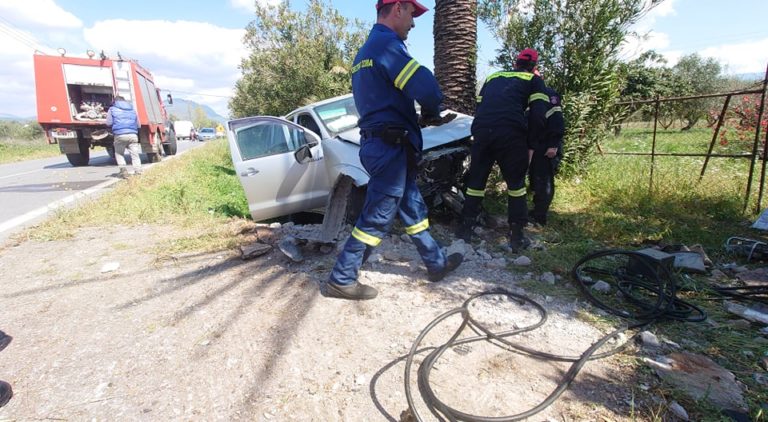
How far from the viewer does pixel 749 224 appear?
165 inches

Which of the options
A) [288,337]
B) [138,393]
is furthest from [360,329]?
[138,393]

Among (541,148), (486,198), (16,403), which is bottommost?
(16,403)

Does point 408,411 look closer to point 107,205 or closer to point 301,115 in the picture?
point 301,115

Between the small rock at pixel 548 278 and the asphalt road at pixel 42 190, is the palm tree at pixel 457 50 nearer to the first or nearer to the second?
the small rock at pixel 548 278

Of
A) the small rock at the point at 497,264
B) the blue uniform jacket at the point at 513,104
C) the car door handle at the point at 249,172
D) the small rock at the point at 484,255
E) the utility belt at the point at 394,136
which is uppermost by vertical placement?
the blue uniform jacket at the point at 513,104

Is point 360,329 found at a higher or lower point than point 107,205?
lower

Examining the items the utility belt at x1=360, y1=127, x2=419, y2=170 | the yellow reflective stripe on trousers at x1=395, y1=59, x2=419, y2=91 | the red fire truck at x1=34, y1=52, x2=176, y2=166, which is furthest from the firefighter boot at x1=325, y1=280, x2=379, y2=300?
the red fire truck at x1=34, y1=52, x2=176, y2=166

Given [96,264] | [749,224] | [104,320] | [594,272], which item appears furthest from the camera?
[749,224]

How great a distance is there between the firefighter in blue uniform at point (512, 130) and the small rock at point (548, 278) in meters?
0.64

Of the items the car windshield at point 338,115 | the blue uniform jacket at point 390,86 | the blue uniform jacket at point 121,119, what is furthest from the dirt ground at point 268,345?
the blue uniform jacket at point 121,119

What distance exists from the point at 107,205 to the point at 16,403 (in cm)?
466

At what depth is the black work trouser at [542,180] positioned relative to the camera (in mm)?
4359

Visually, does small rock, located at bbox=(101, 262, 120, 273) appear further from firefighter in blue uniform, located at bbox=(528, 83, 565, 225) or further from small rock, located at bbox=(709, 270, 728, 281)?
small rock, located at bbox=(709, 270, 728, 281)

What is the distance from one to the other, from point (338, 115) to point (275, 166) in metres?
1.03
